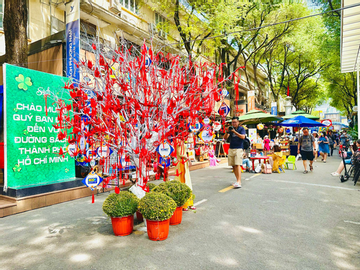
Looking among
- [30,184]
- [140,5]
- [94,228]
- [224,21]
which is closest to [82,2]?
[140,5]

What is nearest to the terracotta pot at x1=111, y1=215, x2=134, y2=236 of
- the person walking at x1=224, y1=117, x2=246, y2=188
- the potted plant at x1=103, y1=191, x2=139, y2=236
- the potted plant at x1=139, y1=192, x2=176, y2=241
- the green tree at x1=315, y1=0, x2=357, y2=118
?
the potted plant at x1=103, y1=191, x2=139, y2=236

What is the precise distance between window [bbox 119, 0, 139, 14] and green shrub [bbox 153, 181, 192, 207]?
46.0 ft

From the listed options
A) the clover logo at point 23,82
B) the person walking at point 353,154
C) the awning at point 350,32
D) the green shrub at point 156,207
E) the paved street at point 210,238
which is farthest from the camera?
the person walking at point 353,154

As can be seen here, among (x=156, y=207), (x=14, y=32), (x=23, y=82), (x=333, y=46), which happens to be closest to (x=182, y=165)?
(x=156, y=207)

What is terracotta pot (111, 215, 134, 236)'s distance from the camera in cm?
387

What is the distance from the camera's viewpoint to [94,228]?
4.34 meters

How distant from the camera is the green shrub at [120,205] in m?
3.79

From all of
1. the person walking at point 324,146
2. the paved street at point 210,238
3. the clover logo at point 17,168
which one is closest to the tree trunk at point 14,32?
the clover logo at point 17,168

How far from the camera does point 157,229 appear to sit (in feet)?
12.1

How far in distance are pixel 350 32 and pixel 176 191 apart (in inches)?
311

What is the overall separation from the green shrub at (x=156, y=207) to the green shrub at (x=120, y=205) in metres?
0.18

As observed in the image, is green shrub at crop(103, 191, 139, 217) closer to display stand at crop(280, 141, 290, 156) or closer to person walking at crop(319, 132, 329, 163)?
display stand at crop(280, 141, 290, 156)

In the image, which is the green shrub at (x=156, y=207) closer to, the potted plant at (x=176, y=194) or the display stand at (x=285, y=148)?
the potted plant at (x=176, y=194)

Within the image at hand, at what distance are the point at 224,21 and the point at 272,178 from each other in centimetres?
865
